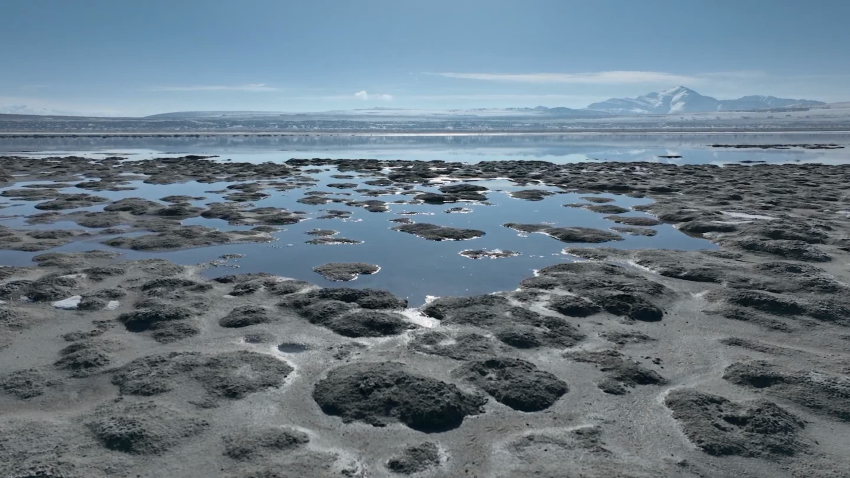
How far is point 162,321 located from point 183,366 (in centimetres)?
272

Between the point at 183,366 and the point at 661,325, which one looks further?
the point at 661,325

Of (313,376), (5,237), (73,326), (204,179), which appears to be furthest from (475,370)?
(204,179)

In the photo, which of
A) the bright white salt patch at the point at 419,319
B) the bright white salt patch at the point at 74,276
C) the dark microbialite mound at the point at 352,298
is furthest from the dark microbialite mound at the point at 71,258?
the bright white salt patch at the point at 419,319

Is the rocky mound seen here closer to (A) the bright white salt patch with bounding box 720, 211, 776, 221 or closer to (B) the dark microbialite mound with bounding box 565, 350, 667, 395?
(A) the bright white salt patch with bounding box 720, 211, 776, 221

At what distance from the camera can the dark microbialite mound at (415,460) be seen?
7852mm

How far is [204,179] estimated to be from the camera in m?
40.7

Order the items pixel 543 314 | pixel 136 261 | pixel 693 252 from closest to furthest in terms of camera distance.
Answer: pixel 543 314 < pixel 136 261 < pixel 693 252

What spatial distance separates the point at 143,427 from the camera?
8.51 m

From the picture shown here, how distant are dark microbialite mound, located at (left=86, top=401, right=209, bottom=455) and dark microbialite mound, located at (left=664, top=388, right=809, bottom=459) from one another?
24.8ft

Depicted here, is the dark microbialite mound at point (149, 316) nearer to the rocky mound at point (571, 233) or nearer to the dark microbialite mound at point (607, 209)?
the rocky mound at point (571, 233)

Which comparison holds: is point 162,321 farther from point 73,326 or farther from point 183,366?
point 183,366

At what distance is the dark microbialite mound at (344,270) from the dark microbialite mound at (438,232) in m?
4.67

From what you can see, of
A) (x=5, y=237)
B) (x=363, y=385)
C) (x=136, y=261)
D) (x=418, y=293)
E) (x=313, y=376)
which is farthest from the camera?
(x=5, y=237)

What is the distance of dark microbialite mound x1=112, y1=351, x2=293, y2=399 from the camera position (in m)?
9.95
